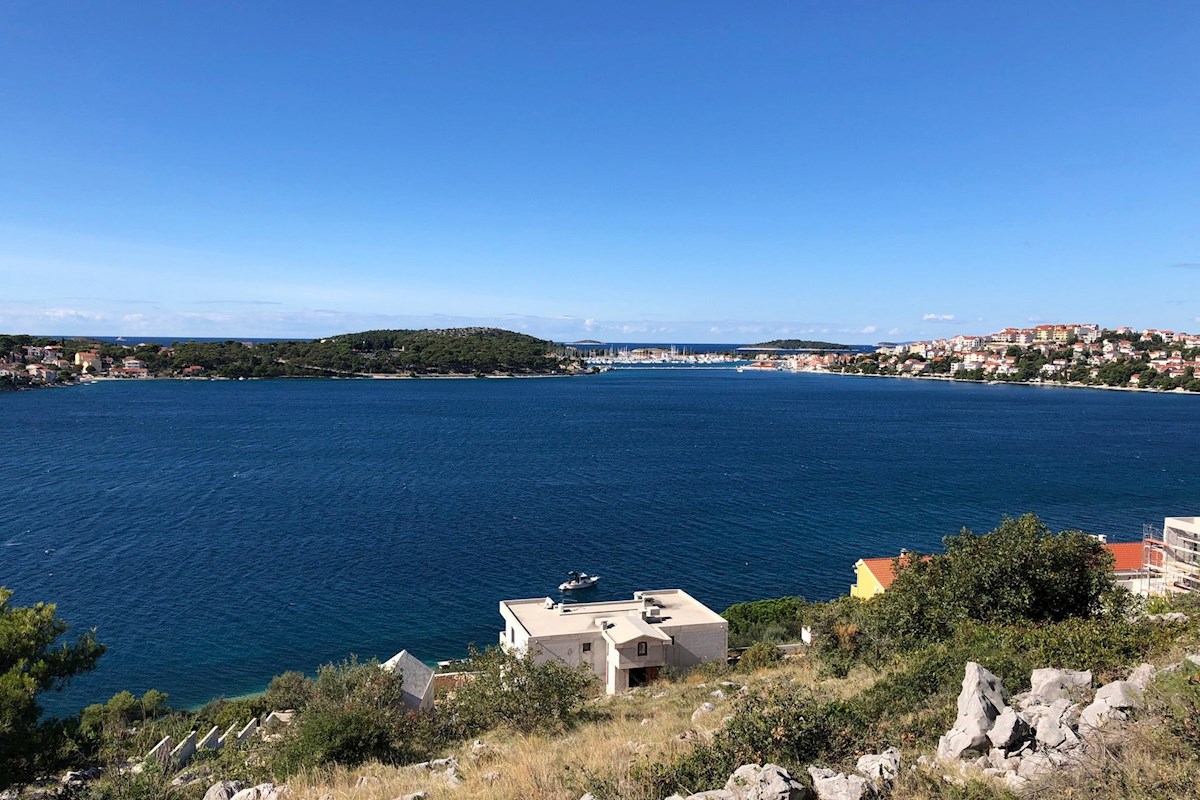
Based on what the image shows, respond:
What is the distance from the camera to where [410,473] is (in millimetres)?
49031

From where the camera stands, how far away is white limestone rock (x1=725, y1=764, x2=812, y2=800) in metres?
5.43

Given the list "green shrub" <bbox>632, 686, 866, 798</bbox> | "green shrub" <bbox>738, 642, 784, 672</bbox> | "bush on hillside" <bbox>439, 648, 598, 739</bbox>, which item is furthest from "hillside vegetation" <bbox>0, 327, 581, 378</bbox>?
"green shrub" <bbox>632, 686, 866, 798</bbox>

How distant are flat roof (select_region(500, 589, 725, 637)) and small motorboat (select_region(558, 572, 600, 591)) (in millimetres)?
5387

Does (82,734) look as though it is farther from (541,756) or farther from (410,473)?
(410,473)

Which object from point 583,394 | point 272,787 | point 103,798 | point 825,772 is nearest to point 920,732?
point 825,772

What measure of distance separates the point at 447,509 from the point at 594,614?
20.4 m

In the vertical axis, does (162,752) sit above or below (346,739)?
below

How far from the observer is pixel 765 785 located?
5.53 metres

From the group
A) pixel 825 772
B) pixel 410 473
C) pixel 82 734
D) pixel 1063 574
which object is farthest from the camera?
pixel 410 473

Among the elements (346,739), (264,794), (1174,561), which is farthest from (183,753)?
(1174,561)

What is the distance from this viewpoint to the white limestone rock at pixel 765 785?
214 inches

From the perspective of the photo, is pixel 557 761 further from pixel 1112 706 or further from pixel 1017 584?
pixel 1017 584

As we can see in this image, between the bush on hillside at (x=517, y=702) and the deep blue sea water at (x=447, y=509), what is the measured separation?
9.62 meters

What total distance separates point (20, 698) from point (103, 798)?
2.31m
